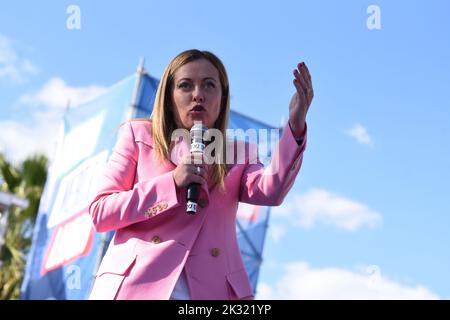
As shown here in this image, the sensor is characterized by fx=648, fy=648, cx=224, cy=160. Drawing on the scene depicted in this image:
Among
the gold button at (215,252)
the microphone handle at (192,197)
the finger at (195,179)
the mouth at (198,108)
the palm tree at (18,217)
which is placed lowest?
the gold button at (215,252)

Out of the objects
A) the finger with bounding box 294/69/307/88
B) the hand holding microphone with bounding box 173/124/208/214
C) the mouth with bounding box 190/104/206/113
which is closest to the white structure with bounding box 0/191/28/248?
the mouth with bounding box 190/104/206/113

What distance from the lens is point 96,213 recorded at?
6.79 ft

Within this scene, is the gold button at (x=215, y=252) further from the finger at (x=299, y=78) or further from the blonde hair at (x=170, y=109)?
the finger at (x=299, y=78)

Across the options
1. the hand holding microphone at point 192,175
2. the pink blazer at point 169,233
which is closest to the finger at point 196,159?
the hand holding microphone at point 192,175

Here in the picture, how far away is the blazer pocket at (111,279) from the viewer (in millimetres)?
1978

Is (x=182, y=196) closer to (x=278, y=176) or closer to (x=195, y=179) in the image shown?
(x=195, y=179)

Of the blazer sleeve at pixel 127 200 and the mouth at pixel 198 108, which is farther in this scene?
the mouth at pixel 198 108

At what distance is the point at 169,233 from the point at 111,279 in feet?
0.75

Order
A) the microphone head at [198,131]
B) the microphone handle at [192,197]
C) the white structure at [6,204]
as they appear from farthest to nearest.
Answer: the white structure at [6,204], the microphone head at [198,131], the microphone handle at [192,197]

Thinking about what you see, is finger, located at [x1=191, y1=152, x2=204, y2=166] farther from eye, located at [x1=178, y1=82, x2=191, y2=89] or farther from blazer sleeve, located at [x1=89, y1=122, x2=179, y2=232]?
eye, located at [x1=178, y1=82, x2=191, y2=89]

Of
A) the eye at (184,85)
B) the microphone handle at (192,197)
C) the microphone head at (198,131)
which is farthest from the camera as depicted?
the eye at (184,85)

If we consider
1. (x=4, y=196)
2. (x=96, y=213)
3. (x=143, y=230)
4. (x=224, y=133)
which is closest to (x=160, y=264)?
(x=143, y=230)

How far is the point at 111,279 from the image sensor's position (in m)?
2.01

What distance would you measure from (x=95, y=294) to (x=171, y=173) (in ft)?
1.47
